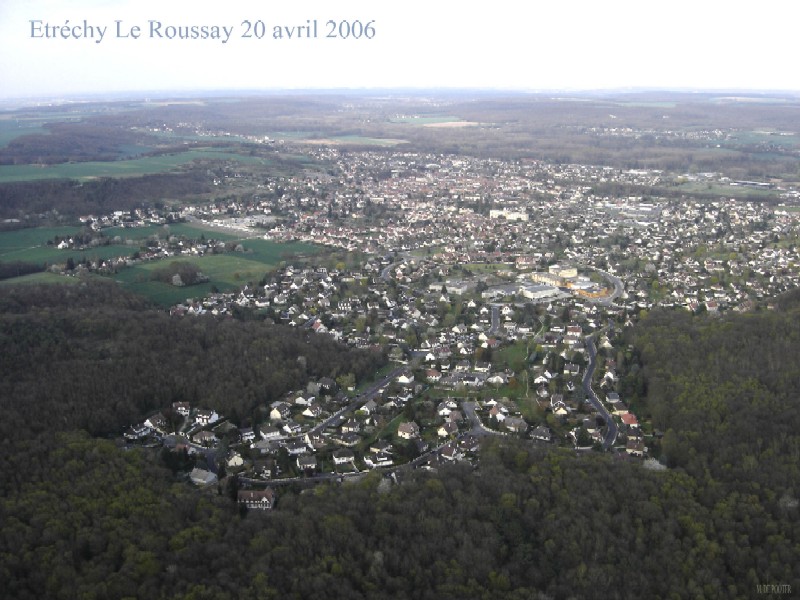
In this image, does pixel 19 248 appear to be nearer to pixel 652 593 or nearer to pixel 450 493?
pixel 450 493

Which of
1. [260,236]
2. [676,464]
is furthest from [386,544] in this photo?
[260,236]

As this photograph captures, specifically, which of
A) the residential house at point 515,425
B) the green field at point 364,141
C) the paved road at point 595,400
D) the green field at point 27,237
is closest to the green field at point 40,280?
the green field at point 27,237

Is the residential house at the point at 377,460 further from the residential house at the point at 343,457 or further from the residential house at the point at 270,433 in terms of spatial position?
the residential house at the point at 270,433

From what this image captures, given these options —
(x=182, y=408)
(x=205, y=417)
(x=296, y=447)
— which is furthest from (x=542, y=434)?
(x=182, y=408)

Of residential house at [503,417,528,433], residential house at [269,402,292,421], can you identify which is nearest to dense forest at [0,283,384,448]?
residential house at [269,402,292,421]

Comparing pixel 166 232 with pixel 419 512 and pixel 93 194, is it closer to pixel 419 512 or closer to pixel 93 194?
pixel 93 194

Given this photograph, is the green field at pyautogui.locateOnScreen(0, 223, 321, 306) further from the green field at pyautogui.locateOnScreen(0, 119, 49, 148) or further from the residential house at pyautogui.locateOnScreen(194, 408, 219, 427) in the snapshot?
the green field at pyautogui.locateOnScreen(0, 119, 49, 148)

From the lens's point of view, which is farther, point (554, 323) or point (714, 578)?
point (554, 323)
